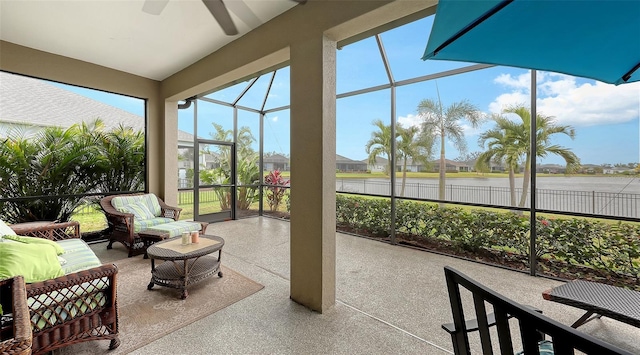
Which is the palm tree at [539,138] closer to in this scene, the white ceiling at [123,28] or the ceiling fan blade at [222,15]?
the white ceiling at [123,28]

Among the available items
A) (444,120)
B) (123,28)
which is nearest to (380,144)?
(444,120)

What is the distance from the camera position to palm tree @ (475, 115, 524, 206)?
3.66m

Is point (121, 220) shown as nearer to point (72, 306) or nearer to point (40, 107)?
point (40, 107)

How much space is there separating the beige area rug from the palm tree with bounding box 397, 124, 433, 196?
11.0ft

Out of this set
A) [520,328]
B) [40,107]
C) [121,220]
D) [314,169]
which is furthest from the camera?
[40,107]

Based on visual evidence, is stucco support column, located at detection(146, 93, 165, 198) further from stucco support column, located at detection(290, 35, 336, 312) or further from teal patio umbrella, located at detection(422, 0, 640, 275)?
teal patio umbrella, located at detection(422, 0, 640, 275)

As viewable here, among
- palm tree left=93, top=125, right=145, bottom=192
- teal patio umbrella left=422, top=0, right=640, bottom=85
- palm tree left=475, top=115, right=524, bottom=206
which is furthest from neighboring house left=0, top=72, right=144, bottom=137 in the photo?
palm tree left=475, top=115, right=524, bottom=206

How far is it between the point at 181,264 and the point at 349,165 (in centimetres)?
375

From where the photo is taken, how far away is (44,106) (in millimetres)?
4242

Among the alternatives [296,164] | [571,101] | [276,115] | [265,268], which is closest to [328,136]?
[296,164]

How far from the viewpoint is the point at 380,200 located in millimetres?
5129

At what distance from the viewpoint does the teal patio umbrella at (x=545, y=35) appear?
1.07 m

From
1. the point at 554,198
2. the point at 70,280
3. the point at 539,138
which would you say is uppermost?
the point at 539,138

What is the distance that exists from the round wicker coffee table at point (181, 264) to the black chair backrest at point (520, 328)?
2.57 meters
